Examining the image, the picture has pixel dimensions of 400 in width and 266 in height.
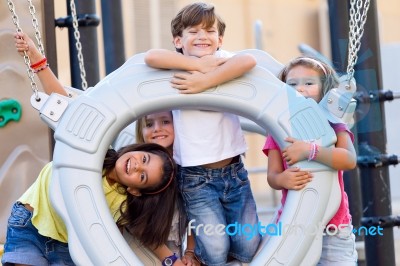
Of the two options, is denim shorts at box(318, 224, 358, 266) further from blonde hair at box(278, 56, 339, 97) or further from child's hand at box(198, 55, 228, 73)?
child's hand at box(198, 55, 228, 73)

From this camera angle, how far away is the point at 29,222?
2750mm

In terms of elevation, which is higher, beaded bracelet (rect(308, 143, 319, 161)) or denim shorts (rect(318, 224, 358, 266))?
beaded bracelet (rect(308, 143, 319, 161))

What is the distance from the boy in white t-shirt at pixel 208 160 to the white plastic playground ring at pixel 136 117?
0.07 meters

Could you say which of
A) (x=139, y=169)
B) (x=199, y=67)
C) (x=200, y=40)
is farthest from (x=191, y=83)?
(x=139, y=169)

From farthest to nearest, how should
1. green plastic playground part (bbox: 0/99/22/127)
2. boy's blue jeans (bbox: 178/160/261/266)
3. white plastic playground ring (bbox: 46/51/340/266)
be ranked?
green plastic playground part (bbox: 0/99/22/127) < boy's blue jeans (bbox: 178/160/261/266) < white plastic playground ring (bbox: 46/51/340/266)

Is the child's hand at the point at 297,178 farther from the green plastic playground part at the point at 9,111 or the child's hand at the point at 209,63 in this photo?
the green plastic playground part at the point at 9,111

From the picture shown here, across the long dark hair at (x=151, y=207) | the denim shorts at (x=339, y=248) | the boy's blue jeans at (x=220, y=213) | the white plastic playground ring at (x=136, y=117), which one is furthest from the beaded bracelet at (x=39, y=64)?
the denim shorts at (x=339, y=248)

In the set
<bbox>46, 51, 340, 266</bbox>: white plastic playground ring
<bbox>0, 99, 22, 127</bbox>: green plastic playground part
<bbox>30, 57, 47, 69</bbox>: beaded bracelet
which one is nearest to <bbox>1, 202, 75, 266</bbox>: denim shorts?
<bbox>46, 51, 340, 266</bbox>: white plastic playground ring

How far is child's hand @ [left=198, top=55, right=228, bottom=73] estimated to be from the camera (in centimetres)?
262

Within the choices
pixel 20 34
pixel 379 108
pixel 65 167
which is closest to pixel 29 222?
pixel 65 167

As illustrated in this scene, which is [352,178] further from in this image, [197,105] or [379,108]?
[197,105]

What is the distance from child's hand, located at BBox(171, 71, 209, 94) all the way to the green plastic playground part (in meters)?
0.92

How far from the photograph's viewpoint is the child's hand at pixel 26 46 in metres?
2.76

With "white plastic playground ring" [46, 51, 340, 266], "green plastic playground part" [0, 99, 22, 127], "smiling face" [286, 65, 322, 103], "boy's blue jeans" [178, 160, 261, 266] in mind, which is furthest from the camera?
"green plastic playground part" [0, 99, 22, 127]
